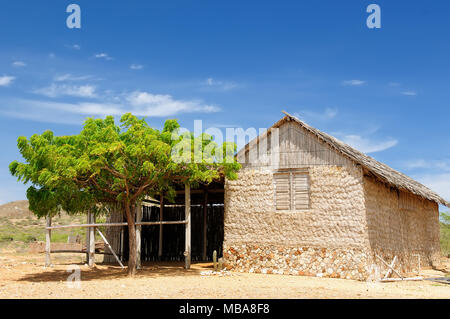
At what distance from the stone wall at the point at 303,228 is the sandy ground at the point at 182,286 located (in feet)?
2.11

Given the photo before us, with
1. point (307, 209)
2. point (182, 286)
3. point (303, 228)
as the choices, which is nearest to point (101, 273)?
point (182, 286)

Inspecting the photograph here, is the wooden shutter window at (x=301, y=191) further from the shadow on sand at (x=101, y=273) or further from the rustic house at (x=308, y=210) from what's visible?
the shadow on sand at (x=101, y=273)

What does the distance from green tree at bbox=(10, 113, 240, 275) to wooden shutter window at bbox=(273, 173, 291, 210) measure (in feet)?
6.20

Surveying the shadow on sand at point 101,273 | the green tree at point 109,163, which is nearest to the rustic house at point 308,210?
the shadow on sand at point 101,273

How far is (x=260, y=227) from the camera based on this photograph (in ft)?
49.4

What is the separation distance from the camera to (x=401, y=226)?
1705cm

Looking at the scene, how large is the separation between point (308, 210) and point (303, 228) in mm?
594

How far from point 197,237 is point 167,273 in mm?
6634

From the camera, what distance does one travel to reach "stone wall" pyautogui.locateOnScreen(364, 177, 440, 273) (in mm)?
14666

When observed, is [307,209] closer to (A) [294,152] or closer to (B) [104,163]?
(A) [294,152]

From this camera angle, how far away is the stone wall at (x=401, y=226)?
577 inches

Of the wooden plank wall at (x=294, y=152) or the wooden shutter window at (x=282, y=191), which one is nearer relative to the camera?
the wooden plank wall at (x=294, y=152)
